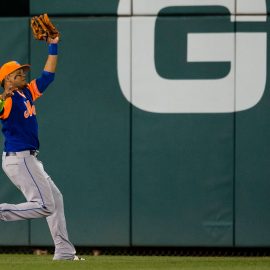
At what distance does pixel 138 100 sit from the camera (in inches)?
398

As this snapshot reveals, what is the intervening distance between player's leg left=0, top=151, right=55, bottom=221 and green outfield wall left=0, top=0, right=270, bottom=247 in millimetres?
1805

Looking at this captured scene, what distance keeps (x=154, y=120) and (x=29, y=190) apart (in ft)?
6.94

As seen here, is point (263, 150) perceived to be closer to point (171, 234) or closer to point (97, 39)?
point (171, 234)

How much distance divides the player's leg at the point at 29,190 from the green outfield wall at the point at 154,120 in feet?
5.92

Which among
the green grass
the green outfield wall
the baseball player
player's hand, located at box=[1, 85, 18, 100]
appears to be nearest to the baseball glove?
the baseball player

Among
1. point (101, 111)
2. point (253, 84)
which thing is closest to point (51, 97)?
point (101, 111)

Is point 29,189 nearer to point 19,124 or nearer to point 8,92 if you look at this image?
point 19,124

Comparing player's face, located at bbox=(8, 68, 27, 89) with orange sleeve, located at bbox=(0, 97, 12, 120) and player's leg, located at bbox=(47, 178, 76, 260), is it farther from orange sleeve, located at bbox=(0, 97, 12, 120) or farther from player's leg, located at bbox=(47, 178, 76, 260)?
player's leg, located at bbox=(47, 178, 76, 260)

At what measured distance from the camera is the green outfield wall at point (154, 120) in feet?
32.9

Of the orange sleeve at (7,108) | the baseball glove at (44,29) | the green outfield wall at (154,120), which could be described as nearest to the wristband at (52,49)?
the baseball glove at (44,29)

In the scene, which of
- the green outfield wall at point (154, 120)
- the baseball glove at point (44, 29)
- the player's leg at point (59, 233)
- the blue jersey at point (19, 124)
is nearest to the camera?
the blue jersey at point (19, 124)

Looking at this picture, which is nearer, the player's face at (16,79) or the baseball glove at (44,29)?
the player's face at (16,79)

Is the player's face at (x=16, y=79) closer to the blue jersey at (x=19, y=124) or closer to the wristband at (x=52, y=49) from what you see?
the blue jersey at (x=19, y=124)

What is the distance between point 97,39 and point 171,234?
205 cm
